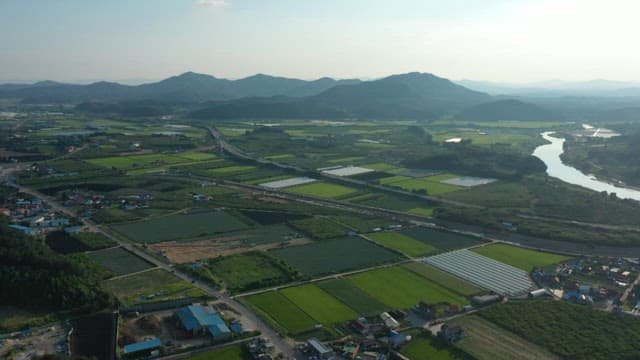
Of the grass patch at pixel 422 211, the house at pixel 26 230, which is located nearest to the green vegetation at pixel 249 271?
the house at pixel 26 230

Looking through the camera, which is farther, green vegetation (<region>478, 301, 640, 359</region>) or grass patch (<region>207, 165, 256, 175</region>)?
grass patch (<region>207, 165, 256, 175</region>)

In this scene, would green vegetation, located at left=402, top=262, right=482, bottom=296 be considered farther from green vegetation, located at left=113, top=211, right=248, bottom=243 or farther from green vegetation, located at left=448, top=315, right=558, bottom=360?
green vegetation, located at left=113, top=211, right=248, bottom=243

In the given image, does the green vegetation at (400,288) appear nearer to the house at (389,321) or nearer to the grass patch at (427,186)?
the house at (389,321)

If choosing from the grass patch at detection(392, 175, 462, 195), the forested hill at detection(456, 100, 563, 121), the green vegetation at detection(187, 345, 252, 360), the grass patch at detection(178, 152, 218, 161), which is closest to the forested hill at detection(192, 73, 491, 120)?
the forested hill at detection(456, 100, 563, 121)

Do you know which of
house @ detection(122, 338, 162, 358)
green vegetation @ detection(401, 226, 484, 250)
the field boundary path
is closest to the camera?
house @ detection(122, 338, 162, 358)

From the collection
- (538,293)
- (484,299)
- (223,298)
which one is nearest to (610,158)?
(538,293)

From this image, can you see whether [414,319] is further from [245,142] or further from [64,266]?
[245,142]

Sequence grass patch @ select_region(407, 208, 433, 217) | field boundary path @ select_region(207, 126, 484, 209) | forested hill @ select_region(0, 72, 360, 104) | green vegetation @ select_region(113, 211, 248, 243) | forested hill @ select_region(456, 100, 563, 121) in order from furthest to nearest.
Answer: forested hill @ select_region(0, 72, 360, 104) < forested hill @ select_region(456, 100, 563, 121) < field boundary path @ select_region(207, 126, 484, 209) < grass patch @ select_region(407, 208, 433, 217) < green vegetation @ select_region(113, 211, 248, 243)
